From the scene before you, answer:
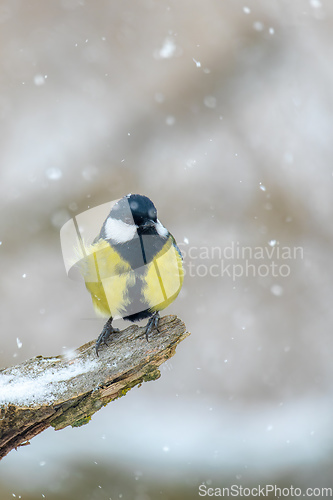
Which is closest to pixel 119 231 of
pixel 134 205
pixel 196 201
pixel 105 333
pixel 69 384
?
pixel 134 205

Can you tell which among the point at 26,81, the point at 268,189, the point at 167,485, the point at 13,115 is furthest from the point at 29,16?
the point at 167,485

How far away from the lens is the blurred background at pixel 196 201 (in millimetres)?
2809

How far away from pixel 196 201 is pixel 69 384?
1.85m

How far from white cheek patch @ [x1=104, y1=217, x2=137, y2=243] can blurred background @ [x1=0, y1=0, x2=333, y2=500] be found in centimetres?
124

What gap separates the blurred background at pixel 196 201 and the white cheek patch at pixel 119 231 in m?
1.24

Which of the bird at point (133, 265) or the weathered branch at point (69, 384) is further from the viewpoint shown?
the bird at point (133, 265)

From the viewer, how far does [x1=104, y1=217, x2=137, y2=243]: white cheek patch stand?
5.19 feet

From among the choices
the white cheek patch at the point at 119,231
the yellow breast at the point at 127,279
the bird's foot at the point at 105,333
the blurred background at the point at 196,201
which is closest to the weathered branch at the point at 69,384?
the bird's foot at the point at 105,333

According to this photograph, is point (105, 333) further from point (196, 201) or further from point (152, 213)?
point (196, 201)

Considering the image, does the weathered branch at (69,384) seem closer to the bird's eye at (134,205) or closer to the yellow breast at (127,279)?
the yellow breast at (127,279)

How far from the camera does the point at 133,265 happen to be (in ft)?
5.06

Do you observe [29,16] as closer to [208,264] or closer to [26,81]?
[26,81]

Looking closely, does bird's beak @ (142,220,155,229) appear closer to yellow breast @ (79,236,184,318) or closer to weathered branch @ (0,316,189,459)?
yellow breast @ (79,236,184,318)

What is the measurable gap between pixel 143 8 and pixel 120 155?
912mm
